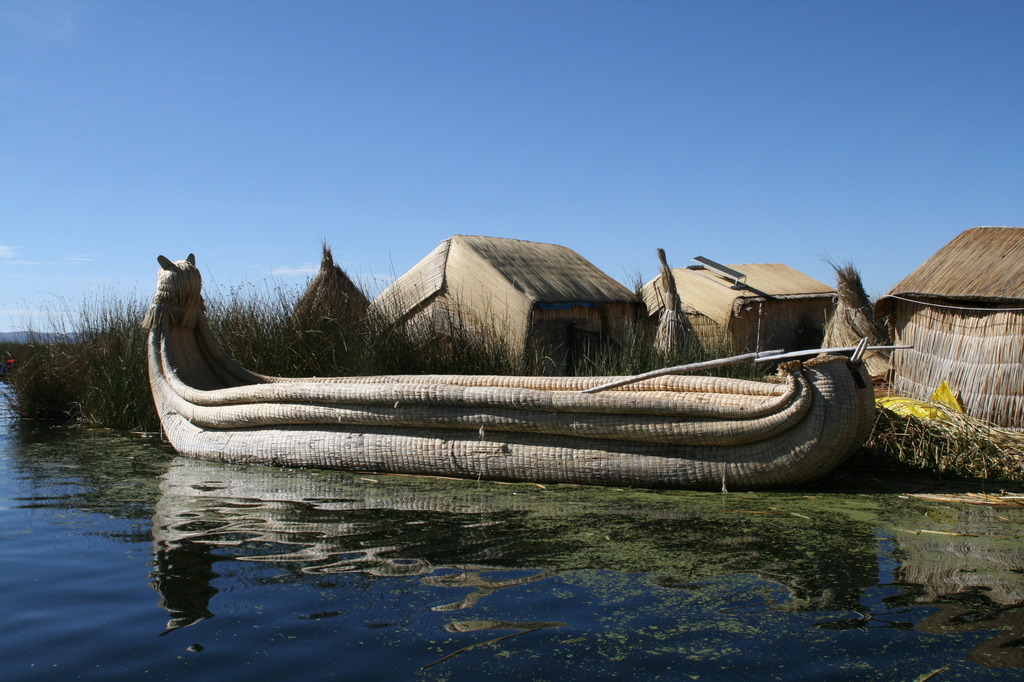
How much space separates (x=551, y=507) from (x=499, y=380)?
1265 mm

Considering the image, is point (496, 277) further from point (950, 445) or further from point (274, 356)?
point (950, 445)

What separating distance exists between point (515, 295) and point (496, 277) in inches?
12.8

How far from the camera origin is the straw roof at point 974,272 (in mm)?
5805

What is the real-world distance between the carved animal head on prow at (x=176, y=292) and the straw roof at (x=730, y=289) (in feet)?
24.2

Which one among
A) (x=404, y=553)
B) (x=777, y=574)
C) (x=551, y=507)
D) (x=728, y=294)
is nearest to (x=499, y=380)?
(x=551, y=507)

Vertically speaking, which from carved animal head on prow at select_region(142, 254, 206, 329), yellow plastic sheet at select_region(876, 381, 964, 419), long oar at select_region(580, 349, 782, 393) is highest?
carved animal head on prow at select_region(142, 254, 206, 329)

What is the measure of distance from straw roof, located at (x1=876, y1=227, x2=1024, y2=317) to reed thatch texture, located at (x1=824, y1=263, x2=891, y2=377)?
9.38 feet

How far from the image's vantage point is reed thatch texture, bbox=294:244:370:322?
7595 millimetres

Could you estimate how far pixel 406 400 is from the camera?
4699 mm

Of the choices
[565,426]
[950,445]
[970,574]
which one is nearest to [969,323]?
[950,445]

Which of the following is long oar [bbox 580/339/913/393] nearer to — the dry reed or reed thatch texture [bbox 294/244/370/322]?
the dry reed

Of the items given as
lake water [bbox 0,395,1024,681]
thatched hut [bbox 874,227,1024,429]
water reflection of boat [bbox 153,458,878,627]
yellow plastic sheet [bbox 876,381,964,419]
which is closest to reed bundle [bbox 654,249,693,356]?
thatched hut [bbox 874,227,1024,429]

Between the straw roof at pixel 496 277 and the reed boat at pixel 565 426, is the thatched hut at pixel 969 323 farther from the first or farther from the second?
the straw roof at pixel 496 277

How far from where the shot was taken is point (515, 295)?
29.7 feet
